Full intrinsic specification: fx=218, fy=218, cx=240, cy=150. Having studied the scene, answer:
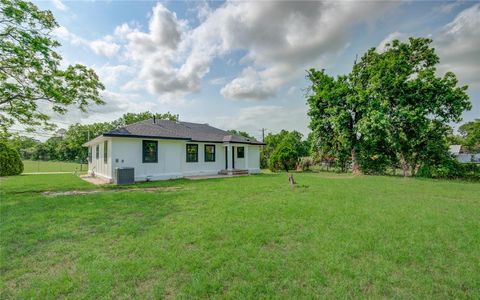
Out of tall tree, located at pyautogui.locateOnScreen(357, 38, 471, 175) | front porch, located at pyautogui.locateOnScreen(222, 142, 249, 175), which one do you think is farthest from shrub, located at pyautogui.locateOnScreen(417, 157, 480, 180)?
front porch, located at pyautogui.locateOnScreen(222, 142, 249, 175)

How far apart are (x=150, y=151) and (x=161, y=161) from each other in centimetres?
89

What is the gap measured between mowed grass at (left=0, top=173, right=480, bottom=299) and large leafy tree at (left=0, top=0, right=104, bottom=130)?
635 cm

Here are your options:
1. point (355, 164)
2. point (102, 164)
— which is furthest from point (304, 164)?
point (102, 164)

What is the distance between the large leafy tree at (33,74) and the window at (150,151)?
3.68 metres

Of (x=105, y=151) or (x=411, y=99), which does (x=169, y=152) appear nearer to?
(x=105, y=151)

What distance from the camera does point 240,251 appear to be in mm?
3402

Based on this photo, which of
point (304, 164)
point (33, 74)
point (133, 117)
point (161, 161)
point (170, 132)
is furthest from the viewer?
point (133, 117)

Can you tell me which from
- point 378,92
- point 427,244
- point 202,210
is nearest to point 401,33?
point 378,92

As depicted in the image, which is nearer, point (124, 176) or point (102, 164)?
point (124, 176)

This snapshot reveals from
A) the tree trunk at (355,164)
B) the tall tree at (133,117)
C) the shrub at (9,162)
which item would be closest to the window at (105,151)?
the shrub at (9,162)

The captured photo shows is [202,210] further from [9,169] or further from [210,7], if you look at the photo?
[9,169]

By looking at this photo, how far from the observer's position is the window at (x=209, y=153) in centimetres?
1630

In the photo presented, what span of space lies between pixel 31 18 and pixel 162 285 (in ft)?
40.8

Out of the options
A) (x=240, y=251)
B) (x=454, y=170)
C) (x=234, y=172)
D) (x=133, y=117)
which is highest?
(x=133, y=117)
